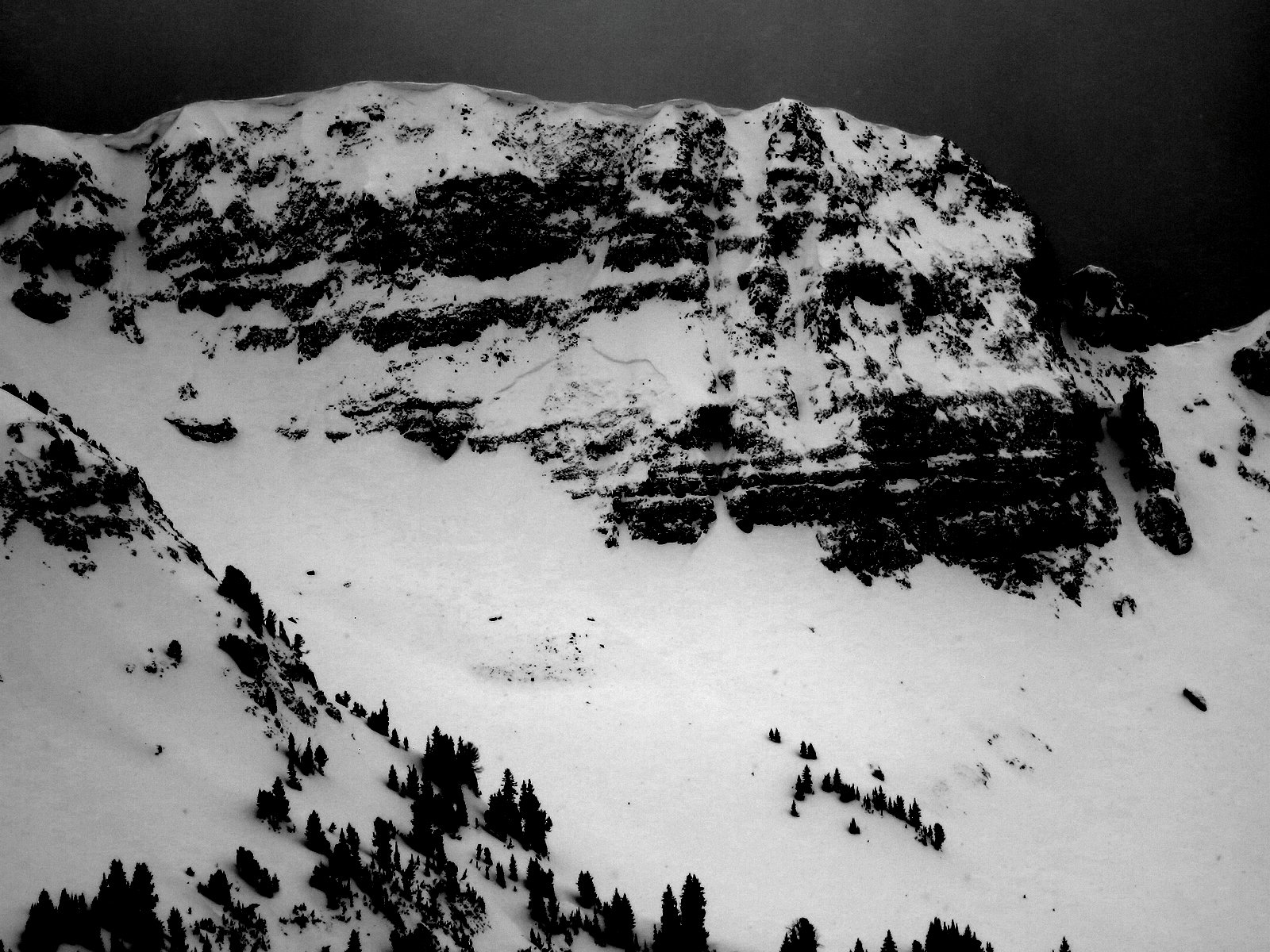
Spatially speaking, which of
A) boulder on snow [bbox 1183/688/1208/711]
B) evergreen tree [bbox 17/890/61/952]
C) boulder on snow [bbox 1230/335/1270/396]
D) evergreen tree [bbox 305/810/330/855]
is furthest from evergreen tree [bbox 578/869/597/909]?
boulder on snow [bbox 1230/335/1270/396]

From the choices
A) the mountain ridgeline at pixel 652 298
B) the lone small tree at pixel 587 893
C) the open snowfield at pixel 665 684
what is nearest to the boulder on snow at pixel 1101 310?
the mountain ridgeline at pixel 652 298

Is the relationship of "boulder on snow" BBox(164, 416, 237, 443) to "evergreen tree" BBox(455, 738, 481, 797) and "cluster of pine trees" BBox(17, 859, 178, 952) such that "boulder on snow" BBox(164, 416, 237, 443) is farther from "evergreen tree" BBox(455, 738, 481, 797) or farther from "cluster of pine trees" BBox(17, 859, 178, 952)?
"cluster of pine trees" BBox(17, 859, 178, 952)

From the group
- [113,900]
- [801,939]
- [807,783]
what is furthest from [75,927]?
[807,783]

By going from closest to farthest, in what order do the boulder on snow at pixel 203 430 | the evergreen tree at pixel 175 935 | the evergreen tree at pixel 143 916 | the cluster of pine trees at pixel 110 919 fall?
the cluster of pine trees at pixel 110 919, the evergreen tree at pixel 143 916, the evergreen tree at pixel 175 935, the boulder on snow at pixel 203 430

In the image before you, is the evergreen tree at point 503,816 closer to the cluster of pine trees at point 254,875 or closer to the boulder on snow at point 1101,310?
the cluster of pine trees at point 254,875

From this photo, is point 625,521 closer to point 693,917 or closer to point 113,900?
point 693,917

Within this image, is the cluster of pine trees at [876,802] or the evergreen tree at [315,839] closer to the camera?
the evergreen tree at [315,839]

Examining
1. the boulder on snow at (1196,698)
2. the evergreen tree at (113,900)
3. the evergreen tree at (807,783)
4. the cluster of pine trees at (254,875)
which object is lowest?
the evergreen tree at (113,900)
